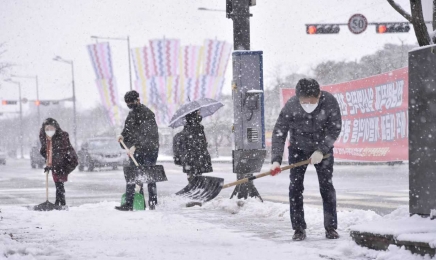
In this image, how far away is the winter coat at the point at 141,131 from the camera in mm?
10055

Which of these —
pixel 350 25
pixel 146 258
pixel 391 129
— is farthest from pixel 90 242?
pixel 350 25

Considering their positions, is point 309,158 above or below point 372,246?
above

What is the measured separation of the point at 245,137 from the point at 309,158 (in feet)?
10.7

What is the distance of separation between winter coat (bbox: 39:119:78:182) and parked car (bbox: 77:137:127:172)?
18595 mm

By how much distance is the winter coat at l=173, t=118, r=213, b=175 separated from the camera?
36.8 feet

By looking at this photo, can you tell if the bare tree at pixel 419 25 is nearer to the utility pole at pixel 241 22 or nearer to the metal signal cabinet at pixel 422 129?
the metal signal cabinet at pixel 422 129

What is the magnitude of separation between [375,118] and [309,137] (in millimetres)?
13966

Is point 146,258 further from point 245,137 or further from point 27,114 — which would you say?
point 27,114

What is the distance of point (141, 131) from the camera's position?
1011cm

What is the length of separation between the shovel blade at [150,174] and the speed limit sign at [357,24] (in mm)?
17357

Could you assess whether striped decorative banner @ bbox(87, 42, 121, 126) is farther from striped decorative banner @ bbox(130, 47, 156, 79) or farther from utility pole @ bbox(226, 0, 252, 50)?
utility pole @ bbox(226, 0, 252, 50)

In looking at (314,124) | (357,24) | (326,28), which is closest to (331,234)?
(314,124)

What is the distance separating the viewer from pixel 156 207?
34.5 ft

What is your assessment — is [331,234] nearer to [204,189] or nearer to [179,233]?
[179,233]
